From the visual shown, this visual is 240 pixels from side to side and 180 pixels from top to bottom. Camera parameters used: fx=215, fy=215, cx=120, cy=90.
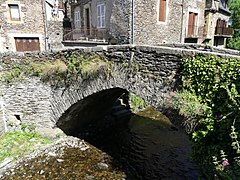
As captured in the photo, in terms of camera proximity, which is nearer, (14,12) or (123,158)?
(123,158)

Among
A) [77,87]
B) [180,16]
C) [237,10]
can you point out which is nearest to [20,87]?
[77,87]

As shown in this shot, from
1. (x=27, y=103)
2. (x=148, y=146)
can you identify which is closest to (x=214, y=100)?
(x=148, y=146)

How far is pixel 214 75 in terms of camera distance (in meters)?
4.40

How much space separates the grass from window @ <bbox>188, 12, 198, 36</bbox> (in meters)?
13.0

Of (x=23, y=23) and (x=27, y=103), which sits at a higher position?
(x=23, y=23)

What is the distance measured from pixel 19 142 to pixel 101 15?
9161 millimetres

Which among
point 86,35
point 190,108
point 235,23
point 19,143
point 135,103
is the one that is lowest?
point 19,143

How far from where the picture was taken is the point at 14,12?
13.3 metres

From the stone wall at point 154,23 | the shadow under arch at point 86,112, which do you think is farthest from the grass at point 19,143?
the stone wall at point 154,23

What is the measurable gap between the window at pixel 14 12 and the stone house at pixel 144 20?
3.57m

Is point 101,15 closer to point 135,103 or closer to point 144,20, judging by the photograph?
point 144,20

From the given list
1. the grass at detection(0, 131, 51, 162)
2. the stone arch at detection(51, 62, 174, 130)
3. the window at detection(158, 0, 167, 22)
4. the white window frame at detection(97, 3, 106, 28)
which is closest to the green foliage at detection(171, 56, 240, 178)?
the stone arch at detection(51, 62, 174, 130)

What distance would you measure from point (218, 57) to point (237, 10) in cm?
2313

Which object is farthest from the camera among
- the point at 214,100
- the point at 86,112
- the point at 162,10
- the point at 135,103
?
the point at 162,10
